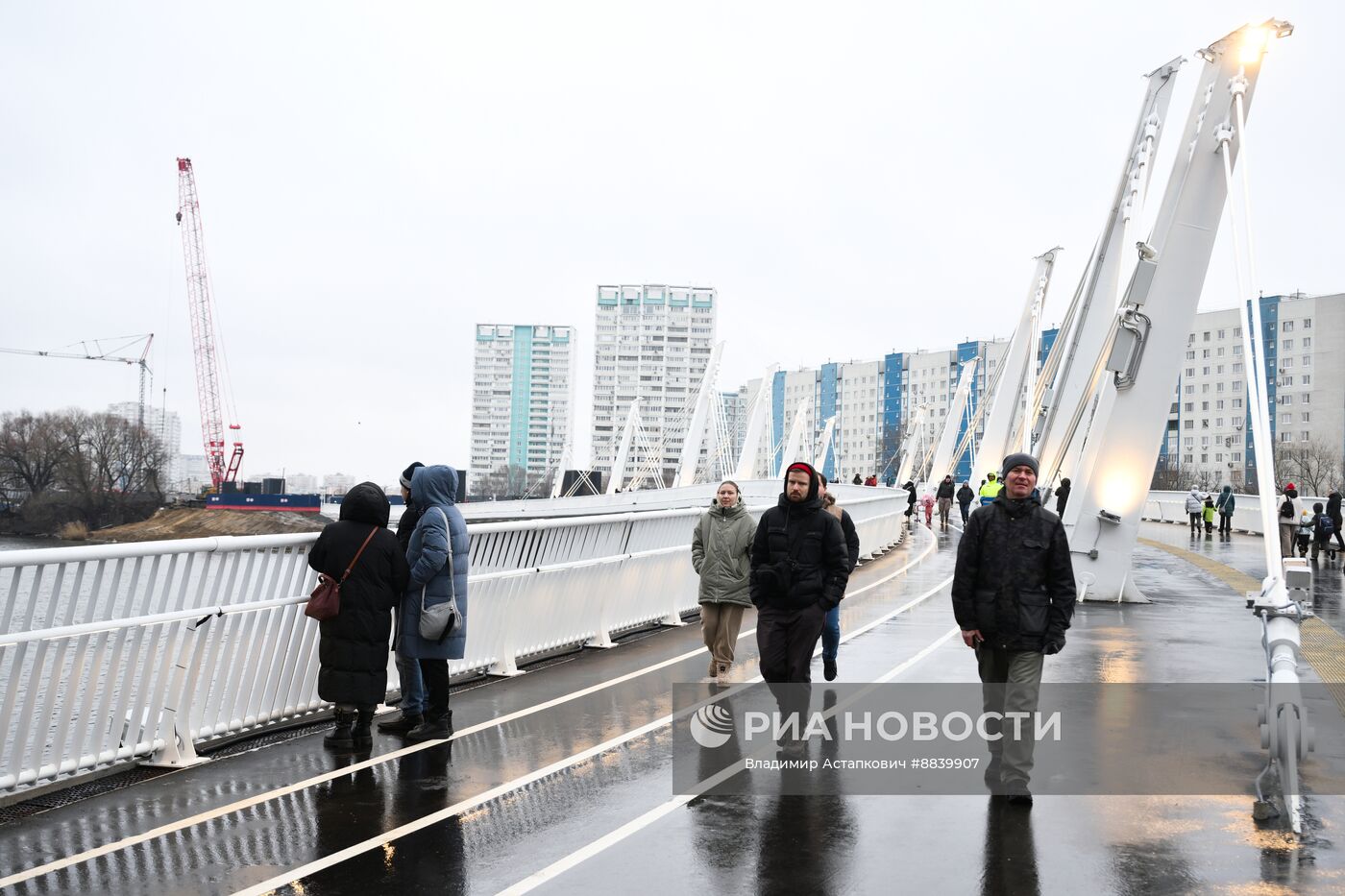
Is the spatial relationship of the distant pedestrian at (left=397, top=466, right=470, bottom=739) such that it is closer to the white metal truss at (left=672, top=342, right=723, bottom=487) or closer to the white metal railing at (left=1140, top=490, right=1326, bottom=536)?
the white metal railing at (left=1140, top=490, right=1326, bottom=536)

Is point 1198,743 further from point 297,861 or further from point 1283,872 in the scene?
point 297,861

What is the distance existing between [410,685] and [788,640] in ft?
9.30

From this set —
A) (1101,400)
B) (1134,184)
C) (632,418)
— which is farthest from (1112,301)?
(632,418)

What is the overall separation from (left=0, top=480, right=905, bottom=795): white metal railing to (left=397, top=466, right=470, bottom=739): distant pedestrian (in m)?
0.91

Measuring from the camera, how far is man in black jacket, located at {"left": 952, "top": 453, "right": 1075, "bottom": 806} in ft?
21.4

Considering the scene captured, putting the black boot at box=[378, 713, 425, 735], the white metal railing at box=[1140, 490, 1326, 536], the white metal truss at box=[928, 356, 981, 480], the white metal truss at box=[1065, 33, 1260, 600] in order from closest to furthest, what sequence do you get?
the black boot at box=[378, 713, 425, 735] → the white metal truss at box=[1065, 33, 1260, 600] → the white metal railing at box=[1140, 490, 1326, 536] → the white metal truss at box=[928, 356, 981, 480]

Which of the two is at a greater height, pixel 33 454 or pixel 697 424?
pixel 697 424

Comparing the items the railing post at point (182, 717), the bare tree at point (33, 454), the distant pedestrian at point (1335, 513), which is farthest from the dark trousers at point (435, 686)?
the bare tree at point (33, 454)

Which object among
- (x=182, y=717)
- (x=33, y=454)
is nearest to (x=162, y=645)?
(x=182, y=717)

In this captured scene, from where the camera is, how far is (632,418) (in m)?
94.9

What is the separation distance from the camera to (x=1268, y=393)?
422 feet

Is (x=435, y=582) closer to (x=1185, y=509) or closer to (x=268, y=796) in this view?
(x=268, y=796)

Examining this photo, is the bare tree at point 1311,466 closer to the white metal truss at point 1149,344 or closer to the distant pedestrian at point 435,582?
the white metal truss at point 1149,344

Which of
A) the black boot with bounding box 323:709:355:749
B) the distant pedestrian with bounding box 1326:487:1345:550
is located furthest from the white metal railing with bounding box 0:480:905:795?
the distant pedestrian with bounding box 1326:487:1345:550
